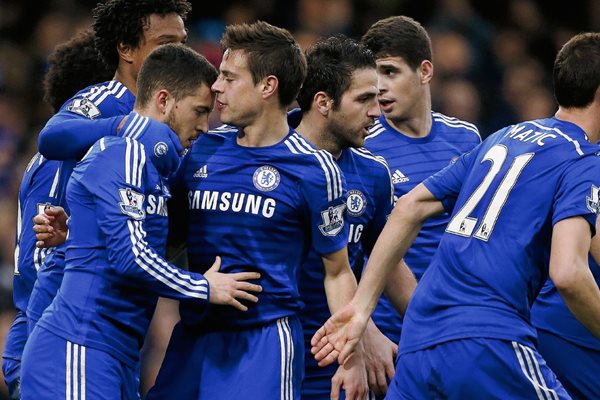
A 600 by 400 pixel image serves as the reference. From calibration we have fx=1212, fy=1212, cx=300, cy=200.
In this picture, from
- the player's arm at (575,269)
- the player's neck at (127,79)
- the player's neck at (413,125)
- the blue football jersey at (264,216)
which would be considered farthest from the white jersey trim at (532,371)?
the player's neck at (127,79)

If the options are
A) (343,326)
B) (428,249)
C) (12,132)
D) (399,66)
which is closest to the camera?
(343,326)

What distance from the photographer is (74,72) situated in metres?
6.83

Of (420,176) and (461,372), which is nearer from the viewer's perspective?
(461,372)

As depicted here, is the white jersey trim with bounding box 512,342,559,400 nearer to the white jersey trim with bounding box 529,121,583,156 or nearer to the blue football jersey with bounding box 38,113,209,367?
the white jersey trim with bounding box 529,121,583,156

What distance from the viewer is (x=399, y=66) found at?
7.19 metres

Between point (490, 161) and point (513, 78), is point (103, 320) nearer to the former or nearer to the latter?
point (490, 161)

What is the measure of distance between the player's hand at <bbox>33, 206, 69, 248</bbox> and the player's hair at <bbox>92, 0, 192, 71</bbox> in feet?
3.40

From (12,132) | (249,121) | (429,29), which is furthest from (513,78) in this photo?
(249,121)

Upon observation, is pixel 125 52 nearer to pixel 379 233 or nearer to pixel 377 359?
pixel 379 233

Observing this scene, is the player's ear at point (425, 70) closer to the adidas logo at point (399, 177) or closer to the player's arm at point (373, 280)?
the adidas logo at point (399, 177)

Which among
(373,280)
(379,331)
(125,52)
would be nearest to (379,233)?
(379,331)

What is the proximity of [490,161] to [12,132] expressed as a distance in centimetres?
805

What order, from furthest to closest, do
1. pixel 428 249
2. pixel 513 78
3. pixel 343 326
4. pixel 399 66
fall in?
pixel 513 78
pixel 399 66
pixel 428 249
pixel 343 326

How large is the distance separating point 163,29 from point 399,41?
1530 millimetres
